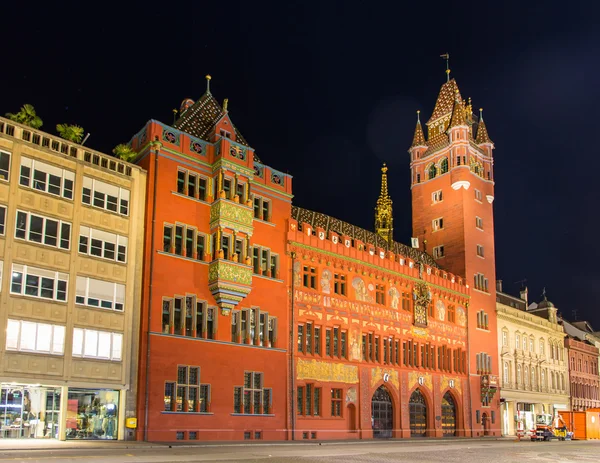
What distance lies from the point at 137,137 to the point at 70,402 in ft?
57.3

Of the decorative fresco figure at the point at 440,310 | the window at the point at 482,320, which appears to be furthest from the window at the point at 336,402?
the window at the point at 482,320

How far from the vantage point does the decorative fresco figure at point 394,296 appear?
5981 centimetres

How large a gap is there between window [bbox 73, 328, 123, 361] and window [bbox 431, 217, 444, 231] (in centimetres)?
4394

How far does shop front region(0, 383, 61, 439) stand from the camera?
115 ft

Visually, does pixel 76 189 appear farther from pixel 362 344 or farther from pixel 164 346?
pixel 362 344

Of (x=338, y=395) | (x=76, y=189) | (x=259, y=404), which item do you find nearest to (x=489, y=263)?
(x=338, y=395)

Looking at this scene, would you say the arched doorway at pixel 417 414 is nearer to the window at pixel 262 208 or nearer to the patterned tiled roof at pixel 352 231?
the patterned tiled roof at pixel 352 231

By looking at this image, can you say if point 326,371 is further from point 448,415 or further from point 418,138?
point 418,138

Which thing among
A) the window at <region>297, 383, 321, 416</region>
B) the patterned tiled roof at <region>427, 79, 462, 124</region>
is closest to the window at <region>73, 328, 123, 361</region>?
the window at <region>297, 383, 321, 416</region>

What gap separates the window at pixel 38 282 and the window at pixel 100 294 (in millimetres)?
944

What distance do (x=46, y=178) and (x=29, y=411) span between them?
41.4 ft

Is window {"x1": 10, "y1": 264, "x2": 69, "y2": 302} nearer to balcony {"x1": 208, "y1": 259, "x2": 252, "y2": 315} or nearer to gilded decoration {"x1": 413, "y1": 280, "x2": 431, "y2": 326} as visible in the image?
balcony {"x1": 208, "y1": 259, "x2": 252, "y2": 315}

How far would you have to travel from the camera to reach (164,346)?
135 feet

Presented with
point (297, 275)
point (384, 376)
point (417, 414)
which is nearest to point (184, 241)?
point (297, 275)
